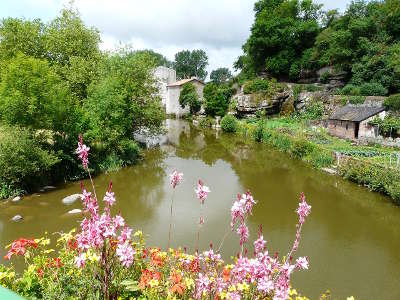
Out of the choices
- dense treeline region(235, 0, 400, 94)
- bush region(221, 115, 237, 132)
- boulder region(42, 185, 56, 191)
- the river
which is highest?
dense treeline region(235, 0, 400, 94)

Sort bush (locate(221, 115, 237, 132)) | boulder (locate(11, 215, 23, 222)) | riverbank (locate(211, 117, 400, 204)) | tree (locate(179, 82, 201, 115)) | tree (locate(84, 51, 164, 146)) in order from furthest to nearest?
1. tree (locate(179, 82, 201, 115))
2. bush (locate(221, 115, 237, 132))
3. tree (locate(84, 51, 164, 146))
4. riverbank (locate(211, 117, 400, 204))
5. boulder (locate(11, 215, 23, 222))

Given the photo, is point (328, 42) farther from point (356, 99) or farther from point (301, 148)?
point (301, 148)

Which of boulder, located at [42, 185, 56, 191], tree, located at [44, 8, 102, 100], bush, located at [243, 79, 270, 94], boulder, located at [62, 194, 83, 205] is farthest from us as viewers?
bush, located at [243, 79, 270, 94]

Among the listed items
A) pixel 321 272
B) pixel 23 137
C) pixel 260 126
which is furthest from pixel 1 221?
pixel 260 126

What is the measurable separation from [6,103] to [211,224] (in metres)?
13.0

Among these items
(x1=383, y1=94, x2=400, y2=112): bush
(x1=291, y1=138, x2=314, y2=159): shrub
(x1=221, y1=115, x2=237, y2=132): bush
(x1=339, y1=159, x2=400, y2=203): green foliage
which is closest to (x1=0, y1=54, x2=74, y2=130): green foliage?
(x1=339, y1=159, x2=400, y2=203): green foliage

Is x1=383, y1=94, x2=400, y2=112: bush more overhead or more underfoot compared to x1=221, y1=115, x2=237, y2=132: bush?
more overhead

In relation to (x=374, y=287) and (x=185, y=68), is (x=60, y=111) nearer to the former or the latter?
(x=374, y=287)

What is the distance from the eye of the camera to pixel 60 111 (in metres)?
19.5

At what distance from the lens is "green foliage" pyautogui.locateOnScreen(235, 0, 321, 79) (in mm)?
51031

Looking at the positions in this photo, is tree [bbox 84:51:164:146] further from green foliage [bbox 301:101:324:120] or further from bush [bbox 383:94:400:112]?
green foliage [bbox 301:101:324:120]

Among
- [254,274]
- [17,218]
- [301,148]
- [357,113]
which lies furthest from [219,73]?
[254,274]

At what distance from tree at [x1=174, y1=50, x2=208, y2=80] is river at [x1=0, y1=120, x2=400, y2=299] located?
310ft

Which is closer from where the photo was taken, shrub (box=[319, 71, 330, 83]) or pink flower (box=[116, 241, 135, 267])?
pink flower (box=[116, 241, 135, 267])
